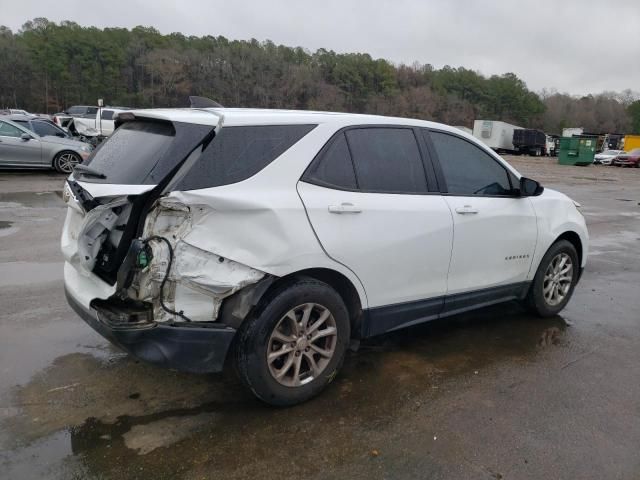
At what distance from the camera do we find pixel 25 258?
632 cm

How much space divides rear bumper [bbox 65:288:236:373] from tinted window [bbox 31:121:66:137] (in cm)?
1528

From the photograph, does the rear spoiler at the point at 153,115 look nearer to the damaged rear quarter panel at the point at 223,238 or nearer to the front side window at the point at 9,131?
the damaged rear quarter panel at the point at 223,238

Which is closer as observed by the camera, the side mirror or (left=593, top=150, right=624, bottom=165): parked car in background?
the side mirror

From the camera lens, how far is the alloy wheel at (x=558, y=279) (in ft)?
15.9

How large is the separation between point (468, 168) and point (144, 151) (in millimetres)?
2432

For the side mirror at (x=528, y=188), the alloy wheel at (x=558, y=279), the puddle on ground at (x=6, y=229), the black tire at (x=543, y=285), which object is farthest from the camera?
the puddle on ground at (x=6, y=229)

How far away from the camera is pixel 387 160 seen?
355 centimetres

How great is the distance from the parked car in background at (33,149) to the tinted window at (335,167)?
42.2ft

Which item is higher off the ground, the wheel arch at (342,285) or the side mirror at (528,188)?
the side mirror at (528,188)

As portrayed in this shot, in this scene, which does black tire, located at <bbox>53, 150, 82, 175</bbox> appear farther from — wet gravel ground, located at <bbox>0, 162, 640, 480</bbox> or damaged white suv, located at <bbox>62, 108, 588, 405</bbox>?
damaged white suv, located at <bbox>62, 108, 588, 405</bbox>

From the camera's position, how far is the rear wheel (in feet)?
49.2

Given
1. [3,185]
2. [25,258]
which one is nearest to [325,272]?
[25,258]

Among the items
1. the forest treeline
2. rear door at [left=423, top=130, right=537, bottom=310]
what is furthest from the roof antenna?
the forest treeline

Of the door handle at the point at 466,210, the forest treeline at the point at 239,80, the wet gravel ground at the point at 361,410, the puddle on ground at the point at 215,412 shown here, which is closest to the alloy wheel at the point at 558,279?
the wet gravel ground at the point at 361,410
